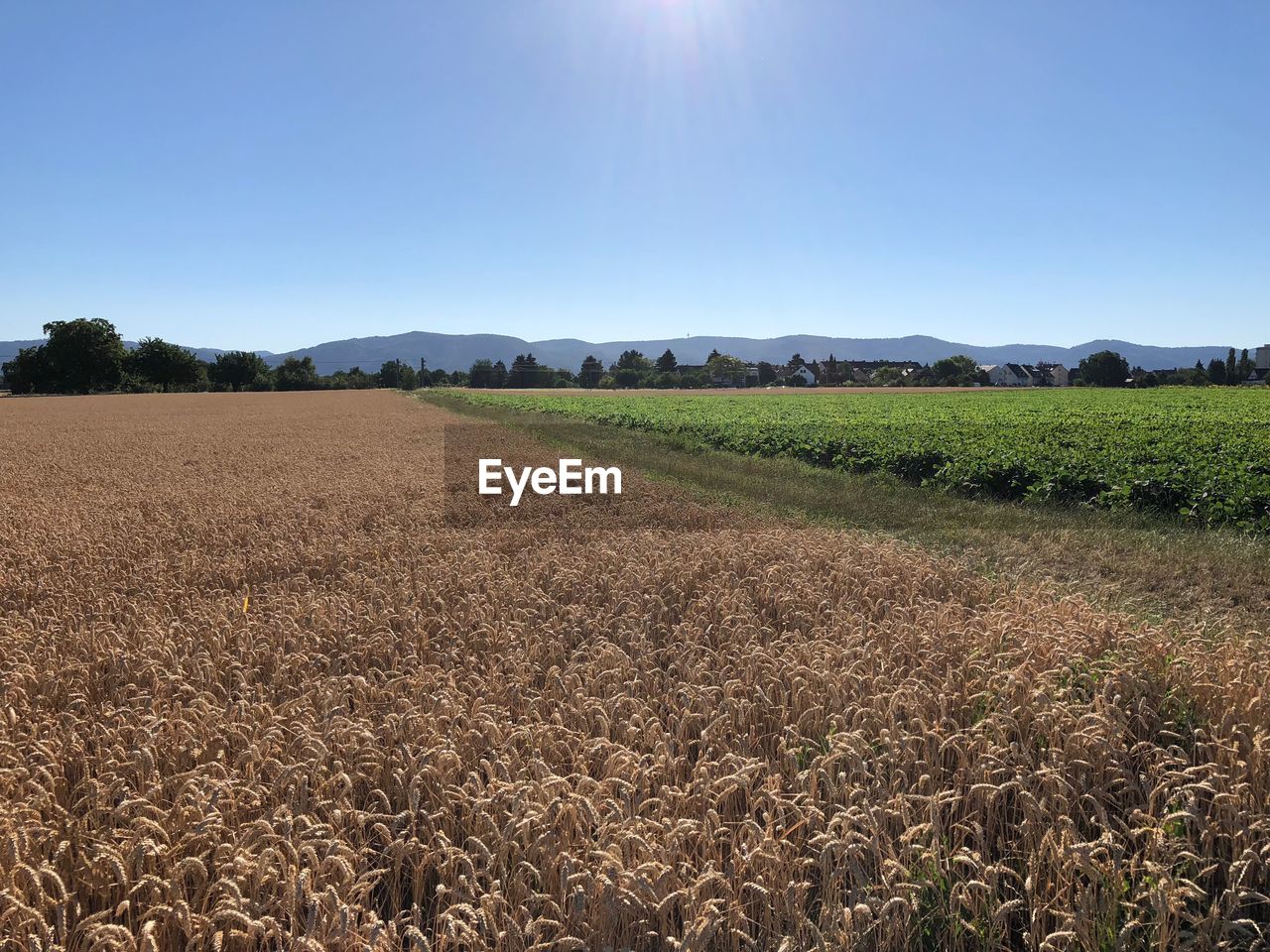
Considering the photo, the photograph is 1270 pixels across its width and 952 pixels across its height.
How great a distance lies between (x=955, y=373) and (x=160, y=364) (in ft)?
427

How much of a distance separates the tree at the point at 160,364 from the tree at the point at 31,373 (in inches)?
413

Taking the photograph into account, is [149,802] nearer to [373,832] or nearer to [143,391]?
[373,832]

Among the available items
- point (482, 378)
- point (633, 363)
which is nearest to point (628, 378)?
point (482, 378)

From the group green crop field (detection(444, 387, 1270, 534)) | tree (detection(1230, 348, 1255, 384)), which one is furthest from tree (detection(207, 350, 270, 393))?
tree (detection(1230, 348, 1255, 384))

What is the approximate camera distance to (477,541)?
402 inches

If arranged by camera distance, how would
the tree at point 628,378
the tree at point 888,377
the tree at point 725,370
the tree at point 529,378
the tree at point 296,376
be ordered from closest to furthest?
the tree at point 296,376 → the tree at point 628,378 → the tree at point 529,378 → the tree at point 888,377 → the tree at point 725,370

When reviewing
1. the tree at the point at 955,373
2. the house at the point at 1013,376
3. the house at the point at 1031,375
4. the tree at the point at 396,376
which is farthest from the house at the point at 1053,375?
the tree at the point at 396,376

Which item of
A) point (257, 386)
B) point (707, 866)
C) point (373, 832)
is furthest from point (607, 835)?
point (257, 386)

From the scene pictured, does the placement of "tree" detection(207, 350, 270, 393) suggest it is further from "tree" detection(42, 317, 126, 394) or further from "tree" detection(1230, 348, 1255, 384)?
"tree" detection(1230, 348, 1255, 384)

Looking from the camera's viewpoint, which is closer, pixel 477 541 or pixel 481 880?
pixel 481 880

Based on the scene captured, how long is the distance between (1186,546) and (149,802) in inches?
468

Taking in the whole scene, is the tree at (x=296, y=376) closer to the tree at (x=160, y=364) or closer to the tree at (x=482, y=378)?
the tree at (x=160, y=364)

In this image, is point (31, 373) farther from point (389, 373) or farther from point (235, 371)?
point (389, 373)

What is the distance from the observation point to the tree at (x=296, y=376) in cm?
13150
